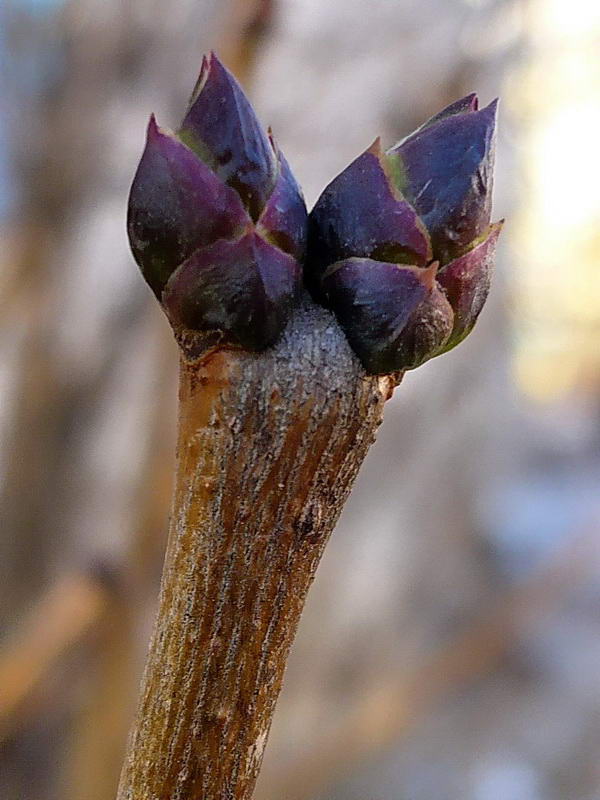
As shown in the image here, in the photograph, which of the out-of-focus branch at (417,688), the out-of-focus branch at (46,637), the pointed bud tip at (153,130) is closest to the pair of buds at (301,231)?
the pointed bud tip at (153,130)

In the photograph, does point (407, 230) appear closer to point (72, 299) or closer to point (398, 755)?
point (72, 299)

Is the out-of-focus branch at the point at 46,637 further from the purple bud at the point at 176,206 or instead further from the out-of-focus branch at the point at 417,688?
the purple bud at the point at 176,206

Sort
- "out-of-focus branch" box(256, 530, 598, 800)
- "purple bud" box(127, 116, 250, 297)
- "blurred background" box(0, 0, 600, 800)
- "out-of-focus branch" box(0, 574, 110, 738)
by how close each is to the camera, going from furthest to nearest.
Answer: "out-of-focus branch" box(256, 530, 598, 800)
"blurred background" box(0, 0, 600, 800)
"out-of-focus branch" box(0, 574, 110, 738)
"purple bud" box(127, 116, 250, 297)

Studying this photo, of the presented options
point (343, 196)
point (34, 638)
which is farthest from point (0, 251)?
point (343, 196)

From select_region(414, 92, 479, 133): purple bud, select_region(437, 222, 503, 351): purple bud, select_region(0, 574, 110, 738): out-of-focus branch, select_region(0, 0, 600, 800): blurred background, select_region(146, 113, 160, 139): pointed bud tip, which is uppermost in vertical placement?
select_region(0, 0, 600, 800): blurred background

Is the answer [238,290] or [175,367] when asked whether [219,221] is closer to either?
[238,290]

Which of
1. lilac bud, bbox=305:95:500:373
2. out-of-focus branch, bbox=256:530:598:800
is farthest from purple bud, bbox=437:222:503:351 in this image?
out-of-focus branch, bbox=256:530:598:800

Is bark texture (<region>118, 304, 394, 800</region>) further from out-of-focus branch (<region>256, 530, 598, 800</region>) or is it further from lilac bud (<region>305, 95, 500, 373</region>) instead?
out-of-focus branch (<region>256, 530, 598, 800</region>)
